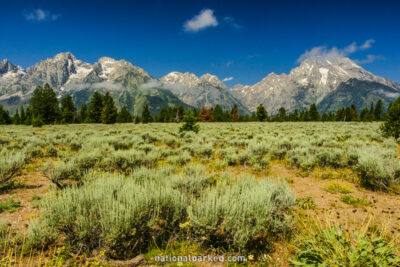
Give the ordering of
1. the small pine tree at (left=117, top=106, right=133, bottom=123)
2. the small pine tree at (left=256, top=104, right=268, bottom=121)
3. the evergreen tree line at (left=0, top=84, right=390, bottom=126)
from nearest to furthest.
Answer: the evergreen tree line at (left=0, top=84, right=390, bottom=126), the small pine tree at (left=256, top=104, right=268, bottom=121), the small pine tree at (left=117, top=106, right=133, bottom=123)

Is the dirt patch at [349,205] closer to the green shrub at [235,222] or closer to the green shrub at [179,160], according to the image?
the green shrub at [235,222]

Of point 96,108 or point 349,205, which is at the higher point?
point 96,108

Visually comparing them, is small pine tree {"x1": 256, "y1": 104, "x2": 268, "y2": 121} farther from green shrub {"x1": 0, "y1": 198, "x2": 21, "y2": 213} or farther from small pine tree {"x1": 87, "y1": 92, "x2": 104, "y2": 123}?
green shrub {"x1": 0, "y1": 198, "x2": 21, "y2": 213}

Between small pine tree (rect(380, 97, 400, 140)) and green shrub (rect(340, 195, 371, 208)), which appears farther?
small pine tree (rect(380, 97, 400, 140))

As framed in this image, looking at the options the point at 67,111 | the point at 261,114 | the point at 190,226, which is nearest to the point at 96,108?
the point at 67,111

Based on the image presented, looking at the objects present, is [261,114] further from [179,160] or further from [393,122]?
[179,160]

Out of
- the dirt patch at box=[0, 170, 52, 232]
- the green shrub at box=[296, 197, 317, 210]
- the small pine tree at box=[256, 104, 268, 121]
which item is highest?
the small pine tree at box=[256, 104, 268, 121]

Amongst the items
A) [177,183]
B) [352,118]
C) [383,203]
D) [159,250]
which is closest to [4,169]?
[177,183]

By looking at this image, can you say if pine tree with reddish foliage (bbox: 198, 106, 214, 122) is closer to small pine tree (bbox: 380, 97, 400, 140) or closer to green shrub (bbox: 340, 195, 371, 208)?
small pine tree (bbox: 380, 97, 400, 140)

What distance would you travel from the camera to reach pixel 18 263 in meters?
2.82

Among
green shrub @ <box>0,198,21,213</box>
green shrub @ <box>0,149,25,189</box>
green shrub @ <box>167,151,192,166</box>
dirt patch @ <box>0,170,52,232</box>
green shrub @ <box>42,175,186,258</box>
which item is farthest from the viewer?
green shrub @ <box>167,151,192,166</box>

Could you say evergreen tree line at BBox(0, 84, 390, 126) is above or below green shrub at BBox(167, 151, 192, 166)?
above

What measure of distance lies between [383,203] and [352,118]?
102 metres

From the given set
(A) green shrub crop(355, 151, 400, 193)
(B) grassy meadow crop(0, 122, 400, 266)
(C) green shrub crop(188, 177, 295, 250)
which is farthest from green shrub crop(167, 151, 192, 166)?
(A) green shrub crop(355, 151, 400, 193)
